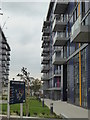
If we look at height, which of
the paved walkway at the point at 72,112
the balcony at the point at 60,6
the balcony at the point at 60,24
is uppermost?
the balcony at the point at 60,6

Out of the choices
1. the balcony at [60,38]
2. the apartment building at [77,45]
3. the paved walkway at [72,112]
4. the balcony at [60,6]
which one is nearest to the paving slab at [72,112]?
the paved walkway at [72,112]

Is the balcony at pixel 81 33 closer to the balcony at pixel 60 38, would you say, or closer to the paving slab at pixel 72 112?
the paving slab at pixel 72 112

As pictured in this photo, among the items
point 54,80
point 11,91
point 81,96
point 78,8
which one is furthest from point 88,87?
point 54,80

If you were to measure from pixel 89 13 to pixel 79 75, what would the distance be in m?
8.83

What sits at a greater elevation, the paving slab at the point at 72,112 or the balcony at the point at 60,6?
the balcony at the point at 60,6

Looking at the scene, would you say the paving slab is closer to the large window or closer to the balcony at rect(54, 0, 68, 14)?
the large window

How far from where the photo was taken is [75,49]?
3244cm

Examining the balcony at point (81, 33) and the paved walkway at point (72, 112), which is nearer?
the paved walkway at point (72, 112)

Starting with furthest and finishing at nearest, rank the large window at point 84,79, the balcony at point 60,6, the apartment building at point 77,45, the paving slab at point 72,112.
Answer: the balcony at point 60,6 < the large window at point 84,79 < the apartment building at point 77,45 < the paving slab at point 72,112

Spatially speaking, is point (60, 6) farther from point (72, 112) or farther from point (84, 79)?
point (72, 112)

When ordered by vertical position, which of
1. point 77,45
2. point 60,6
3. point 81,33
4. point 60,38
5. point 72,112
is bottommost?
point 72,112

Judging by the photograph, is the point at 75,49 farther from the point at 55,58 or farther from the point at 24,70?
the point at 24,70

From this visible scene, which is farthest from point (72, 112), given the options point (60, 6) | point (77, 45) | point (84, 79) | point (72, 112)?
point (60, 6)

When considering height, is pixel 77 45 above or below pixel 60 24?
below
